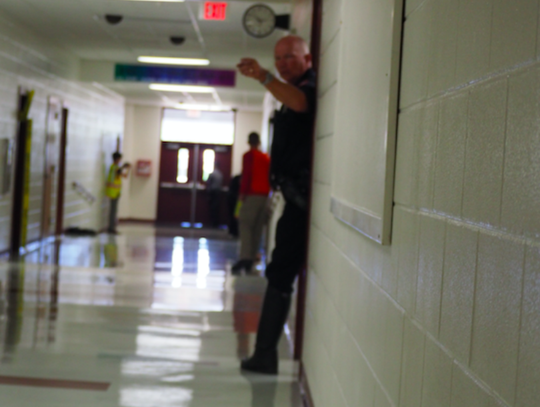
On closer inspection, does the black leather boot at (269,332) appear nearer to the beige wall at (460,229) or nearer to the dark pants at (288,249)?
the dark pants at (288,249)

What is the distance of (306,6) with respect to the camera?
483 centimetres

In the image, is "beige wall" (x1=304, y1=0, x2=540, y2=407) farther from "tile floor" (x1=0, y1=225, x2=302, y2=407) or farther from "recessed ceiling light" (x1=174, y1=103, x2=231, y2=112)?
"recessed ceiling light" (x1=174, y1=103, x2=231, y2=112)

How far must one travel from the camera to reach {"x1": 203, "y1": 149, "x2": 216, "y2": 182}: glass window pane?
1822cm

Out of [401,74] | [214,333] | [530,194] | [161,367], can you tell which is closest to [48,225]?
[214,333]

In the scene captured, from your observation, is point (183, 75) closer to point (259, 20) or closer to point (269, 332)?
point (259, 20)

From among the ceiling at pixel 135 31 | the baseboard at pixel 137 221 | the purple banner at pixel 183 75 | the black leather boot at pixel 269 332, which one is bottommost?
the baseboard at pixel 137 221

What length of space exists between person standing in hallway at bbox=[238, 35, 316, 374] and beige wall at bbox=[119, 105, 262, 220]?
14.2 metres

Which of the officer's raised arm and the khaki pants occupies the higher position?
the officer's raised arm

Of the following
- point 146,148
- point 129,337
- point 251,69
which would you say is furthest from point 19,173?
point 146,148

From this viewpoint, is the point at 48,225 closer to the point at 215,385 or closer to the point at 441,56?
the point at 215,385

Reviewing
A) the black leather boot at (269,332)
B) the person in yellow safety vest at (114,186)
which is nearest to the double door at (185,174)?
the person in yellow safety vest at (114,186)

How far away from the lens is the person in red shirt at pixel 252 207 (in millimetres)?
8500

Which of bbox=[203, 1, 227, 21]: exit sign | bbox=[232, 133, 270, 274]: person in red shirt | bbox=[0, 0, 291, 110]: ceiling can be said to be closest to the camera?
bbox=[203, 1, 227, 21]: exit sign

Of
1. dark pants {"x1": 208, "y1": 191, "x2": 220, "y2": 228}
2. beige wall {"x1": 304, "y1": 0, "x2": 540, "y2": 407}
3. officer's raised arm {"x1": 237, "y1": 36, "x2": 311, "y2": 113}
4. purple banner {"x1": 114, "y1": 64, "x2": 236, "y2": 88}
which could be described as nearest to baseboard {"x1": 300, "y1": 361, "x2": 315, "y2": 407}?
beige wall {"x1": 304, "y1": 0, "x2": 540, "y2": 407}
